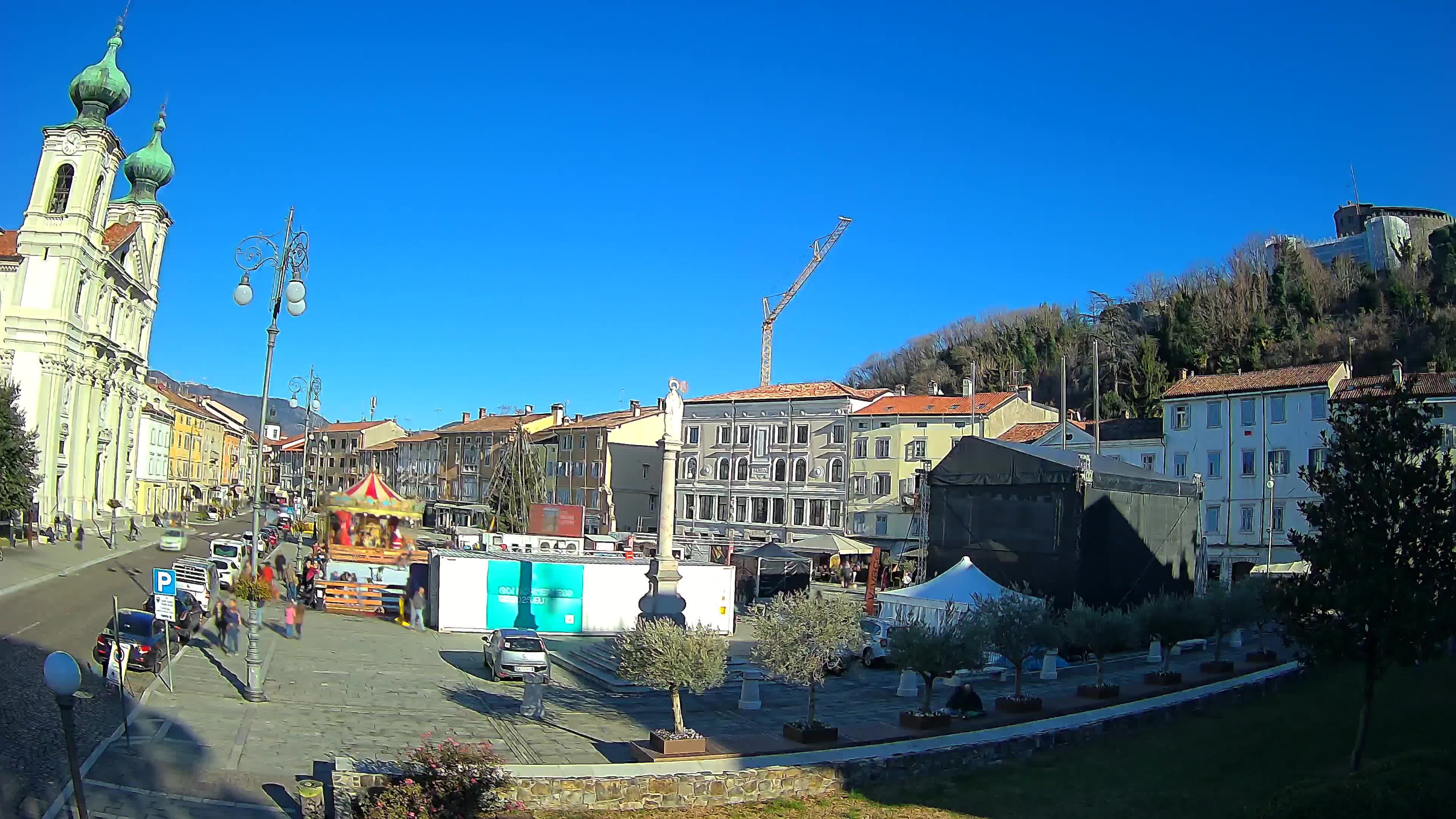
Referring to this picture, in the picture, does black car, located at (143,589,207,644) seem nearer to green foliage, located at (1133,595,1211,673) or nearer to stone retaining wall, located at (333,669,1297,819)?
stone retaining wall, located at (333,669,1297,819)

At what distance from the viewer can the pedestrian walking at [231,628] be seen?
82.3ft

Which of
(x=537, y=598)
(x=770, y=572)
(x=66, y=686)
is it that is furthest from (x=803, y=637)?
(x=770, y=572)

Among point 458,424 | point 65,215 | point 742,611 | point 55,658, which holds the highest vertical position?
point 65,215

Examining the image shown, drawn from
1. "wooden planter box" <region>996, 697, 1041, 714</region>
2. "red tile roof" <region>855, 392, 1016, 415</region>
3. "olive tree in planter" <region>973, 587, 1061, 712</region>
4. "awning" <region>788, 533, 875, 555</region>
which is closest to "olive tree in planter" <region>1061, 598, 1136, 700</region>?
"olive tree in planter" <region>973, 587, 1061, 712</region>

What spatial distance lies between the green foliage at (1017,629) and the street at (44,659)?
601 inches

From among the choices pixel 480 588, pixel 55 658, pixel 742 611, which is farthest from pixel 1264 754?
pixel 742 611

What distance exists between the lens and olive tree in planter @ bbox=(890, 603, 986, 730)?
1761 cm

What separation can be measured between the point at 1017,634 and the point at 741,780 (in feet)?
26.3

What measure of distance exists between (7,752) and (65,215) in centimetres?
5314

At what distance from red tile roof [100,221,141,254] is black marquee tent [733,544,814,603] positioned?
47.4 metres

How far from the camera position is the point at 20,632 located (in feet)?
79.0

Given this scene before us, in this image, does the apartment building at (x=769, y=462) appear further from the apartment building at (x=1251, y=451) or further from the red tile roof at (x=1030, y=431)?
the apartment building at (x=1251, y=451)

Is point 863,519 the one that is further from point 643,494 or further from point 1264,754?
point 1264,754

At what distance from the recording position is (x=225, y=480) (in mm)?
116938
